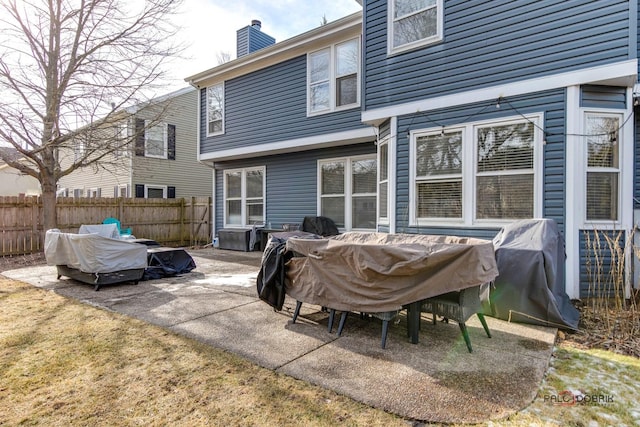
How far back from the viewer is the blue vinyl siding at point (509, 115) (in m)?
5.04

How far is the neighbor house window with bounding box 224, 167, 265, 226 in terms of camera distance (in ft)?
36.8

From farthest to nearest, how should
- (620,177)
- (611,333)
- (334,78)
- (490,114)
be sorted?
(334,78) < (490,114) < (620,177) < (611,333)

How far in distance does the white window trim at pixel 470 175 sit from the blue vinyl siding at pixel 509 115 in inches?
2.4

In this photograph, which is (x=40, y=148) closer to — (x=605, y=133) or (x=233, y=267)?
(x=233, y=267)

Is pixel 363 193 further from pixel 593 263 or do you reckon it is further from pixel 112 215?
pixel 112 215

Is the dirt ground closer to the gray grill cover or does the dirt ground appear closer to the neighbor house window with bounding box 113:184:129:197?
the gray grill cover

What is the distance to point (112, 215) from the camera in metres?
12.0

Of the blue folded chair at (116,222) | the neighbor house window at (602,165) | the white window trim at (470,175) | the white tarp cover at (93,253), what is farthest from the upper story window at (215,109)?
the neighbor house window at (602,165)

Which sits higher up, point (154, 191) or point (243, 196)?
point (154, 191)

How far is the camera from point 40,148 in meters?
8.55

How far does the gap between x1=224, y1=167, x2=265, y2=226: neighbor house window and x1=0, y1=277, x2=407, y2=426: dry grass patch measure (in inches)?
293

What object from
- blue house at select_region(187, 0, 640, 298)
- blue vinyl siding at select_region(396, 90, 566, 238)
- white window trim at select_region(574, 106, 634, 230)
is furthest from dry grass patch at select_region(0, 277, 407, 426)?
white window trim at select_region(574, 106, 634, 230)

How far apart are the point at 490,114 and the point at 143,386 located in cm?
569

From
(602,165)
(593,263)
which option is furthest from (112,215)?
(602,165)
